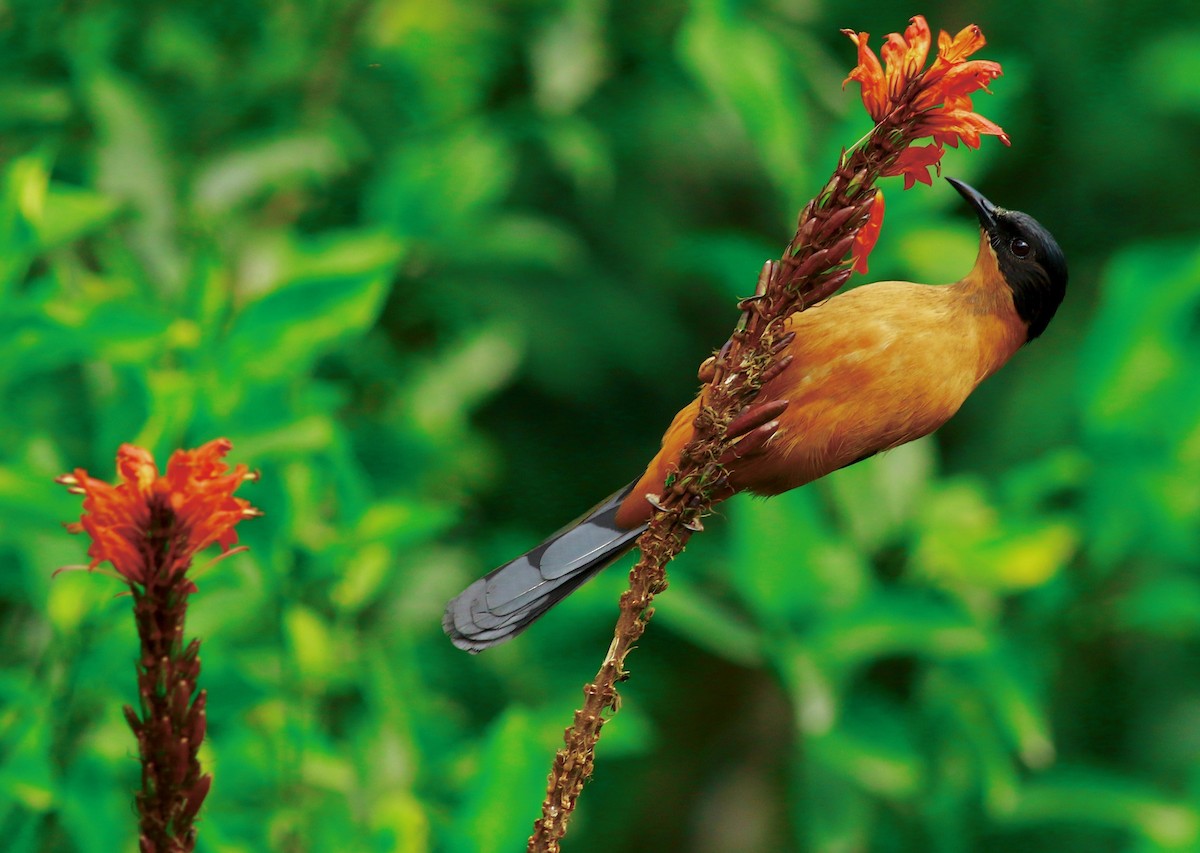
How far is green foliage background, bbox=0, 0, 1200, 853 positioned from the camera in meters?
2.16

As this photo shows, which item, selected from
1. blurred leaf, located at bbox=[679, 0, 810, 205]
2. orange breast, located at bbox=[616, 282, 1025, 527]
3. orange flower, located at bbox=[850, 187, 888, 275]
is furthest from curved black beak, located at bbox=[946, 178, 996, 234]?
blurred leaf, located at bbox=[679, 0, 810, 205]

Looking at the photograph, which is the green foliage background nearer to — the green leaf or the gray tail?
the green leaf

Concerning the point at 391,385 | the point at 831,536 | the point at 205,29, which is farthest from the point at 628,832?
the point at 205,29

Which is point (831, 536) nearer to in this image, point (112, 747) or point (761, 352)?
point (112, 747)

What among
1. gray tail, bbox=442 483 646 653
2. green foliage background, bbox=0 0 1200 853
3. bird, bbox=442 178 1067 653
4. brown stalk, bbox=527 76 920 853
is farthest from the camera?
green foliage background, bbox=0 0 1200 853

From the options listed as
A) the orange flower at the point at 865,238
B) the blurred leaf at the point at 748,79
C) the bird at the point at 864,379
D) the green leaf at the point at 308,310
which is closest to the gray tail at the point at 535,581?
the bird at the point at 864,379

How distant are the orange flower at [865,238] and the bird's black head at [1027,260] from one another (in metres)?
0.37

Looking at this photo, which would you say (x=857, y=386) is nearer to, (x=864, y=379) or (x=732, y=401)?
(x=864, y=379)

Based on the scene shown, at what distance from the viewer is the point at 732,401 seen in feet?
3.11

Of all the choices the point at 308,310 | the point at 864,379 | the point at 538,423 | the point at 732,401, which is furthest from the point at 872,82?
the point at 538,423

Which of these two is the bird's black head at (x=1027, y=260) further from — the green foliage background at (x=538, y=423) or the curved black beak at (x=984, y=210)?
the green foliage background at (x=538, y=423)

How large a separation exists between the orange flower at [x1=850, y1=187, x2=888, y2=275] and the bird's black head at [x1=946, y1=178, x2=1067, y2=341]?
0.37 metres

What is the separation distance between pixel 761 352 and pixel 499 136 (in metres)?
2.02

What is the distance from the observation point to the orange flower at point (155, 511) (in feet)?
2.95
